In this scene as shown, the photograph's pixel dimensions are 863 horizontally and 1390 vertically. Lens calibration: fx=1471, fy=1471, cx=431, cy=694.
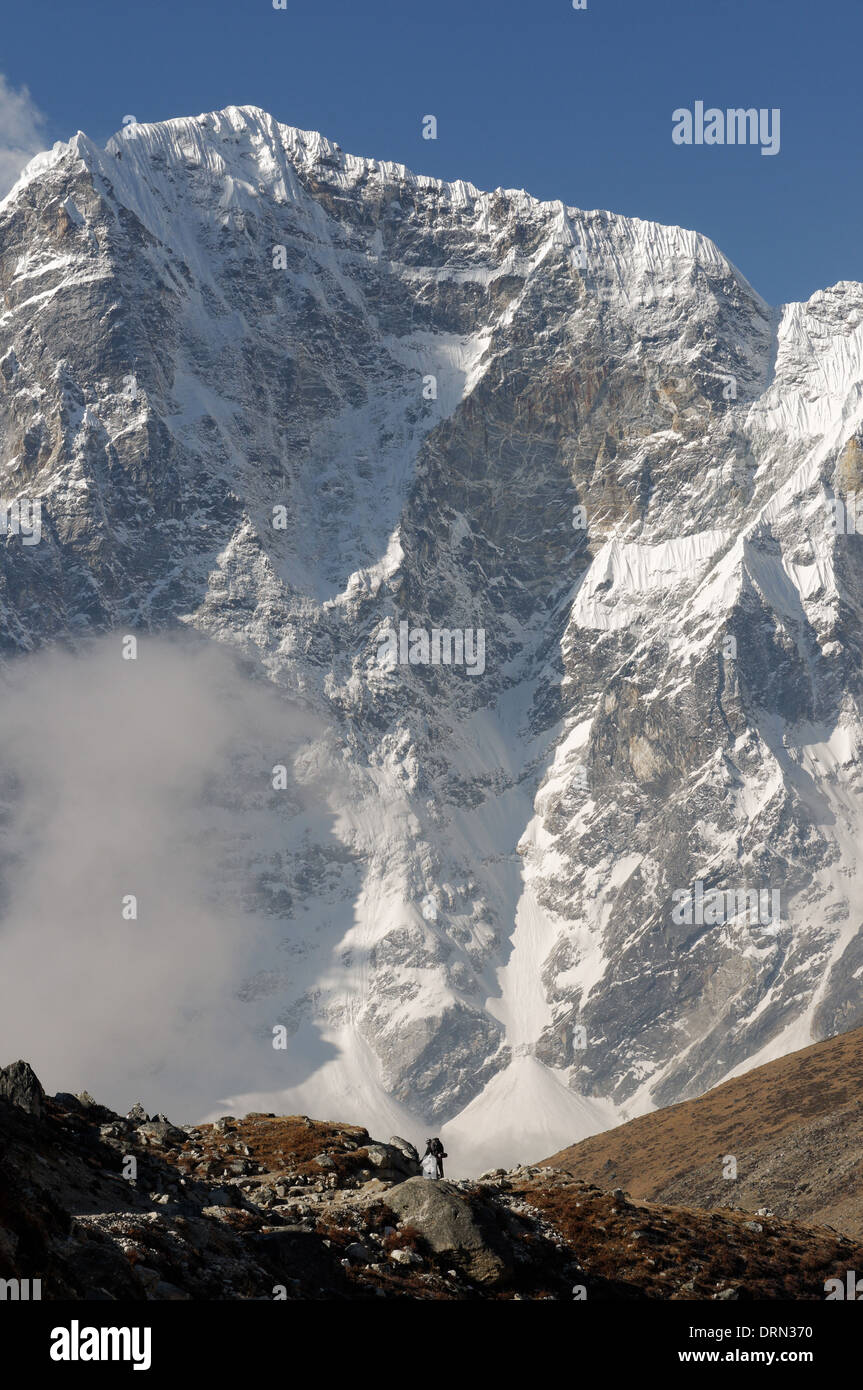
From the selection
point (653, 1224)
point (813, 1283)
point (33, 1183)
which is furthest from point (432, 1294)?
point (813, 1283)

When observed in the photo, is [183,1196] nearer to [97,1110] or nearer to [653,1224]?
[97,1110]

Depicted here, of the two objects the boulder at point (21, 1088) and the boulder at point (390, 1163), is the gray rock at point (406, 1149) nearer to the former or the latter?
the boulder at point (390, 1163)

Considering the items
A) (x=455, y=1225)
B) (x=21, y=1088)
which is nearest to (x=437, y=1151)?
(x=455, y=1225)

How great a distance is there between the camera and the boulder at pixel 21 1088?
45406 millimetres

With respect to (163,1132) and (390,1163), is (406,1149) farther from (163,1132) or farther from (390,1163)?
(163,1132)

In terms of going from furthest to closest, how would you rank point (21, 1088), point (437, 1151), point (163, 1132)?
point (163, 1132), point (437, 1151), point (21, 1088)

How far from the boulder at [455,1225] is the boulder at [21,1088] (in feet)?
39.7

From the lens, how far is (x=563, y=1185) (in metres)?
62.3

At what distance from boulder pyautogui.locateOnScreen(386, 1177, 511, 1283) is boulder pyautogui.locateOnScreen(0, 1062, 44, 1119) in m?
12.1

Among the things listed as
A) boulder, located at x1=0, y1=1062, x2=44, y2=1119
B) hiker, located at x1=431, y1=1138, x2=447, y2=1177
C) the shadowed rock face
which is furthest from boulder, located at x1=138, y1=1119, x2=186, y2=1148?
boulder, located at x1=0, y1=1062, x2=44, y2=1119

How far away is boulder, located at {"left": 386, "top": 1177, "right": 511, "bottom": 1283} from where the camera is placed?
154 ft

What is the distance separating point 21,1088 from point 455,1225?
1451 cm

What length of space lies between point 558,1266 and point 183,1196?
44.8ft

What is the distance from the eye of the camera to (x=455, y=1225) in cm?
4759
